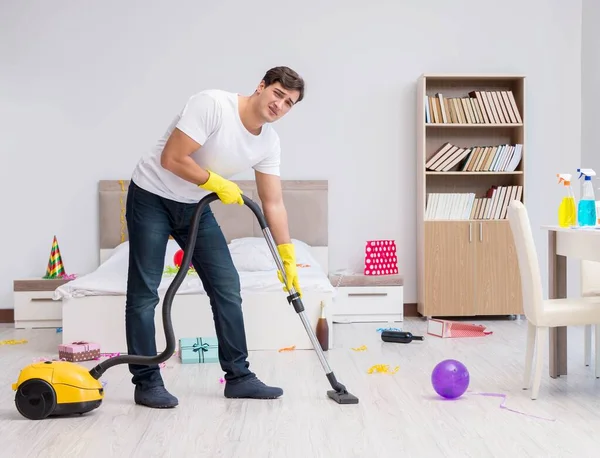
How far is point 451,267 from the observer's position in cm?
520

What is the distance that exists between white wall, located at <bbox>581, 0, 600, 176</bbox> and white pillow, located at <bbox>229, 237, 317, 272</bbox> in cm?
197

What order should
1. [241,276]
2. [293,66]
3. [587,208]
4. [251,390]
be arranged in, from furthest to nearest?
[293,66]
[241,276]
[587,208]
[251,390]

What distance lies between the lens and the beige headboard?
17.5 feet

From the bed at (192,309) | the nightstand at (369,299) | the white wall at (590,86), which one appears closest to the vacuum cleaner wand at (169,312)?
the bed at (192,309)

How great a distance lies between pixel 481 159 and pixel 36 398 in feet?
11.5

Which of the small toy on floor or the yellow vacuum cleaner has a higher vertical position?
the yellow vacuum cleaner

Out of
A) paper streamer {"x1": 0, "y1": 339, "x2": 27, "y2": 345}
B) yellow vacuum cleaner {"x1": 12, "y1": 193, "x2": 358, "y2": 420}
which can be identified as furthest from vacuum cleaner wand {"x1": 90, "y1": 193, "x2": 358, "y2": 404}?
paper streamer {"x1": 0, "y1": 339, "x2": 27, "y2": 345}

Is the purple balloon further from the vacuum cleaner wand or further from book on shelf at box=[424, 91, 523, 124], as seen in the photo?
book on shelf at box=[424, 91, 523, 124]

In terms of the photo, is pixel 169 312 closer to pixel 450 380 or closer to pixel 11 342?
pixel 450 380

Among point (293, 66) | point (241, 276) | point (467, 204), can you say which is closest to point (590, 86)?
point (467, 204)

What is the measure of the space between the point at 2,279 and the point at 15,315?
1.54ft

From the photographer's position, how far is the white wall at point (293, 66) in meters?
5.36

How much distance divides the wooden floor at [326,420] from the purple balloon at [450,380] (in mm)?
41

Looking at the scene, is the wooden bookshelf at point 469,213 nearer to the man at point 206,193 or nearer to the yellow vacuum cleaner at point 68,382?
the man at point 206,193
